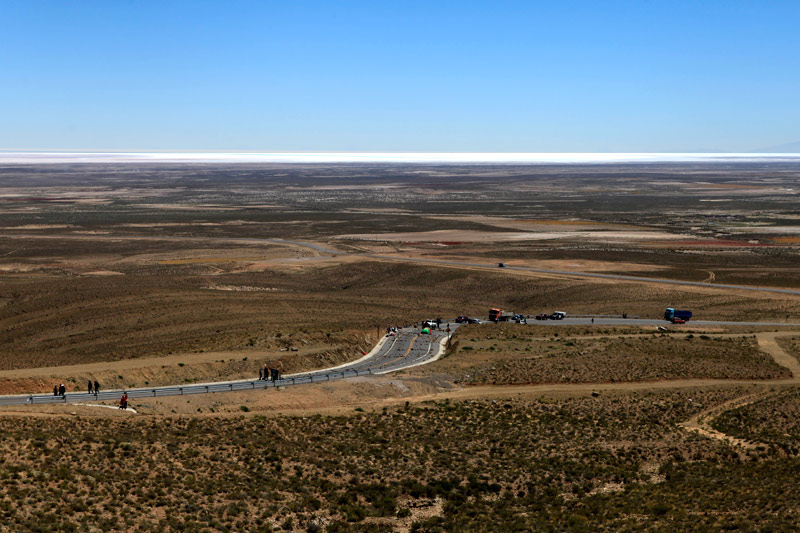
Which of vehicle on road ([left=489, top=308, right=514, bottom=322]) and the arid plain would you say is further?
vehicle on road ([left=489, top=308, right=514, bottom=322])

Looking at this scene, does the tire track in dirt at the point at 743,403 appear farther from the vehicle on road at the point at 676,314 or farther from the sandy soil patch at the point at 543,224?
the sandy soil patch at the point at 543,224

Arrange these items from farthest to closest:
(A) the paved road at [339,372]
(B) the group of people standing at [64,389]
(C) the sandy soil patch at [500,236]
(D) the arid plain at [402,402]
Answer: (C) the sandy soil patch at [500,236] < (A) the paved road at [339,372] < (B) the group of people standing at [64,389] < (D) the arid plain at [402,402]

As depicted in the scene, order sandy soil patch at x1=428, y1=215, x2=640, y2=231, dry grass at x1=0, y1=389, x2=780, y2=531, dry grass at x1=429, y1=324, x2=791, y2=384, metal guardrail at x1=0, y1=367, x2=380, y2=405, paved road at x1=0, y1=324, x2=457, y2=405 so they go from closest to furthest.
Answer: dry grass at x1=0, y1=389, x2=780, y2=531
metal guardrail at x1=0, y1=367, x2=380, y2=405
paved road at x1=0, y1=324, x2=457, y2=405
dry grass at x1=429, y1=324, x2=791, y2=384
sandy soil patch at x1=428, y1=215, x2=640, y2=231

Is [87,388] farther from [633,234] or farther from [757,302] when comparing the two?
[633,234]

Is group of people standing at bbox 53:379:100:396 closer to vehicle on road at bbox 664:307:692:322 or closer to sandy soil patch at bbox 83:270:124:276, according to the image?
vehicle on road at bbox 664:307:692:322

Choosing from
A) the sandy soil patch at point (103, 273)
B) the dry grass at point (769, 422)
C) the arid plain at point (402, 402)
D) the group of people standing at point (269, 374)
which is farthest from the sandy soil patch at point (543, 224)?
the dry grass at point (769, 422)

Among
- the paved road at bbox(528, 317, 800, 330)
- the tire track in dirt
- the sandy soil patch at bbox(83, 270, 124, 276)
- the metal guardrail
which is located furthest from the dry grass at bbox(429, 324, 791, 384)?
the sandy soil patch at bbox(83, 270, 124, 276)

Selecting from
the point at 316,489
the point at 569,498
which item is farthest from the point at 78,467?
the point at 569,498
